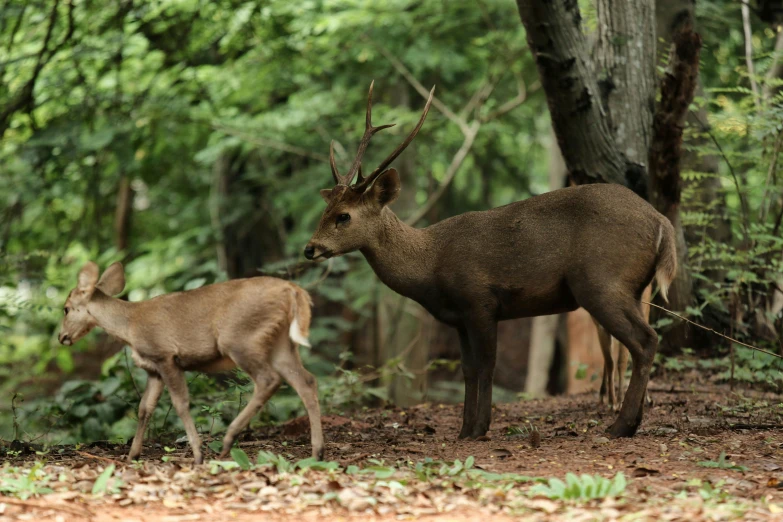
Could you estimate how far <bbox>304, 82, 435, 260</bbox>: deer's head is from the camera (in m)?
6.92

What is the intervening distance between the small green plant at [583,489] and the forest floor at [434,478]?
0.06ft

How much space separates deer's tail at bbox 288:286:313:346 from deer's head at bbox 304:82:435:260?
0.97m

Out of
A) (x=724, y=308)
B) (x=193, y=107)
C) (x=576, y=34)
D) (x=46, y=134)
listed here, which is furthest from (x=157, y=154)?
(x=724, y=308)

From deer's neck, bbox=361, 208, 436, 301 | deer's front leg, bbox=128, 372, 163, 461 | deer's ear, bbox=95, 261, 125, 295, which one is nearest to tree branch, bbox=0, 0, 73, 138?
deer's ear, bbox=95, 261, 125, 295

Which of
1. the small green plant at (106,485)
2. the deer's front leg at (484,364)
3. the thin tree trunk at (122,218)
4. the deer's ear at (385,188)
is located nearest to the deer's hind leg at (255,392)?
the small green plant at (106,485)

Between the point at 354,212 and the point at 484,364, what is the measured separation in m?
1.58

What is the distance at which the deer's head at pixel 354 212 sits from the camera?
6918mm

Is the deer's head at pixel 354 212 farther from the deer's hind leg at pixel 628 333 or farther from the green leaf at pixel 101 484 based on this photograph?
the green leaf at pixel 101 484

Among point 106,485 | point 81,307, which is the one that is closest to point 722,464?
point 106,485

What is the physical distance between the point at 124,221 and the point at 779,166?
11.8m

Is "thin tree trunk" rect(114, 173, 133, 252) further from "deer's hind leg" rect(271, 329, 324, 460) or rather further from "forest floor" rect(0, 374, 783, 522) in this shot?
"deer's hind leg" rect(271, 329, 324, 460)

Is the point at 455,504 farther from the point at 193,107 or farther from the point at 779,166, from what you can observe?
the point at 193,107

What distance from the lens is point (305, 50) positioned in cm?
1309

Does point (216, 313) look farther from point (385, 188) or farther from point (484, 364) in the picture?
point (484, 364)
